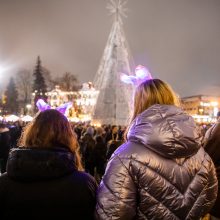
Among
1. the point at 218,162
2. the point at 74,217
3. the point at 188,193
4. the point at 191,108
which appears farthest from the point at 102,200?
the point at 191,108

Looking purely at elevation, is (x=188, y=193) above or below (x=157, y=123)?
below

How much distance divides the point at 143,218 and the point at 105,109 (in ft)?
172

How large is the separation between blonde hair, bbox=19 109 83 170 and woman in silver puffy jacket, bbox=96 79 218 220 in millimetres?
404

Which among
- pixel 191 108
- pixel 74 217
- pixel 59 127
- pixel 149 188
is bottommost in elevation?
pixel 191 108

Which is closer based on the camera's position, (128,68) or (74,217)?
(74,217)

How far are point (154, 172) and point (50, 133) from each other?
2.62 ft

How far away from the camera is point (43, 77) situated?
91.5 m

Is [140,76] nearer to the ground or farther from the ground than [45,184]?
farther from the ground

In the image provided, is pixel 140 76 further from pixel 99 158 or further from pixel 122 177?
pixel 99 158

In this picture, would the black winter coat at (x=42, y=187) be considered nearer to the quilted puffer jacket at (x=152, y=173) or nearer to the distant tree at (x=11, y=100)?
the quilted puffer jacket at (x=152, y=173)

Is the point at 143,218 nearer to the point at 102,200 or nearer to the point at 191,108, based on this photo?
the point at 102,200

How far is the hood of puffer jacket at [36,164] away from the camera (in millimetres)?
2721

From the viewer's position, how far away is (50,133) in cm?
298

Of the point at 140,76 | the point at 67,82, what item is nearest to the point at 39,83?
the point at 67,82
